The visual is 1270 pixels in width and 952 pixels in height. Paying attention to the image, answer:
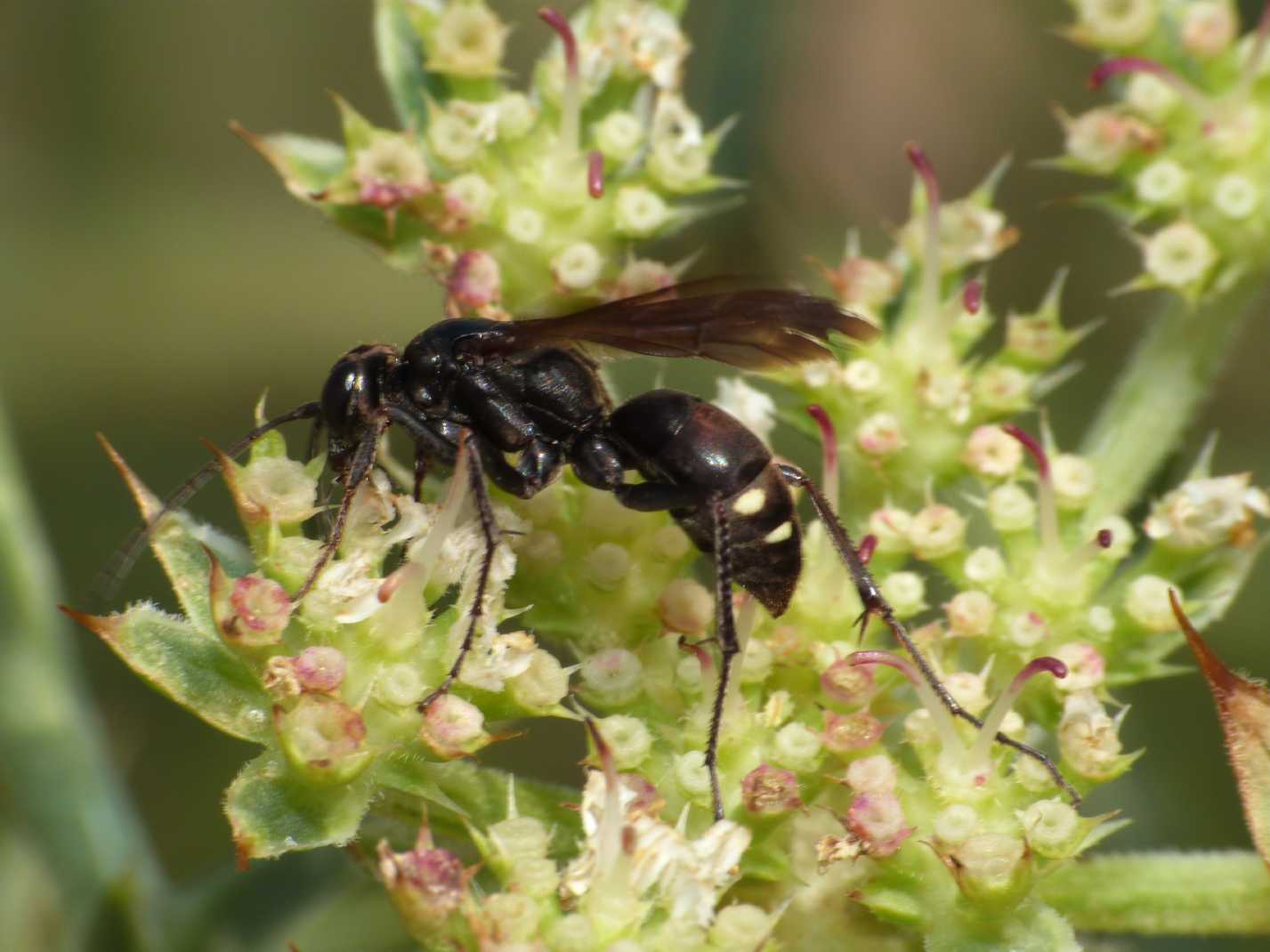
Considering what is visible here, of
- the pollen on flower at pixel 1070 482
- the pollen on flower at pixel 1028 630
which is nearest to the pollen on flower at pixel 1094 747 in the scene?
the pollen on flower at pixel 1028 630

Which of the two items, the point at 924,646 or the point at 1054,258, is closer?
the point at 924,646

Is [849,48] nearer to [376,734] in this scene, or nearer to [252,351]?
[252,351]

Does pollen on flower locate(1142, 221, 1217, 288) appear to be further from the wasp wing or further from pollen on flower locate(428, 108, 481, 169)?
pollen on flower locate(428, 108, 481, 169)

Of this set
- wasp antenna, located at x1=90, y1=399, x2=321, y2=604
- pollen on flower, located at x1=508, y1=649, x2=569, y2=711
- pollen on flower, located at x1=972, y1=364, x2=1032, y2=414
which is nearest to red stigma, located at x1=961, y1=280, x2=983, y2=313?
pollen on flower, located at x1=972, y1=364, x2=1032, y2=414

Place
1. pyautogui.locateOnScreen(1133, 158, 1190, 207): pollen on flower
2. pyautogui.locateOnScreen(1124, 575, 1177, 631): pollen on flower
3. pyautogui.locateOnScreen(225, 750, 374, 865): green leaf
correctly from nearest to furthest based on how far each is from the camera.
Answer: pyautogui.locateOnScreen(225, 750, 374, 865): green leaf
pyautogui.locateOnScreen(1124, 575, 1177, 631): pollen on flower
pyautogui.locateOnScreen(1133, 158, 1190, 207): pollen on flower

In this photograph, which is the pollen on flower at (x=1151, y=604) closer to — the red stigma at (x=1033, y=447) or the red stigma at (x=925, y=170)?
the red stigma at (x=1033, y=447)

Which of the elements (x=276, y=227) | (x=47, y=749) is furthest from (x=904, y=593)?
(x=276, y=227)

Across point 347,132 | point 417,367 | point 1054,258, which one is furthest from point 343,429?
point 1054,258
